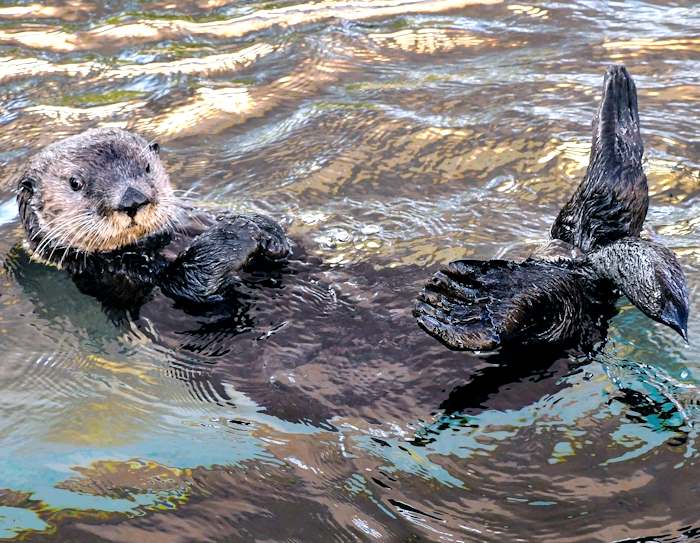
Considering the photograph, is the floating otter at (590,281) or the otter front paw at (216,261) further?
the otter front paw at (216,261)

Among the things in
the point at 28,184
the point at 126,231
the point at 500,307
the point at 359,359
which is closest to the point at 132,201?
the point at 126,231

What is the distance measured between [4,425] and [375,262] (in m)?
1.82

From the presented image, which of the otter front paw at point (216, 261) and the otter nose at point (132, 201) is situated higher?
the otter nose at point (132, 201)

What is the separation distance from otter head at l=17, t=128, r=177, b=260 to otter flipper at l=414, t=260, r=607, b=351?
135 cm

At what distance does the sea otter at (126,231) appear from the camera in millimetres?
3842

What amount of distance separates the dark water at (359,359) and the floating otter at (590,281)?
0.53ft

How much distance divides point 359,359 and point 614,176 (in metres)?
1.31

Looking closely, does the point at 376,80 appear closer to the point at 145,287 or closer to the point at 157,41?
the point at 157,41

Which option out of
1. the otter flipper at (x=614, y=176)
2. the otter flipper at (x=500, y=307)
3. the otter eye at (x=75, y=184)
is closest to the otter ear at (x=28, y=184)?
the otter eye at (x=75, y=184)

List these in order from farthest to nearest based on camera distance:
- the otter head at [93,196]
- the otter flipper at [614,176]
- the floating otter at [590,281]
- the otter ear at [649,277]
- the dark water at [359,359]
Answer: the otter head at [93,196] < the otter flipper at [614,176] < the floating otter at [590,281] < the otter ear at [649,277] < the dark water at [359,359]

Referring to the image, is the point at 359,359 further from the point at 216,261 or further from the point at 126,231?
the point at 126,231

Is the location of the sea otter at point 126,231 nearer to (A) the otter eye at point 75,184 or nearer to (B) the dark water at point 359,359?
(A) the otter eye at point 75,184

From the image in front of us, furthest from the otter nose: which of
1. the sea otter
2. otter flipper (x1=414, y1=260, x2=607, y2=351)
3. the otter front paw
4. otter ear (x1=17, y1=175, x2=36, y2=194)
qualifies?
otter flipper (x1=414, y1=260, x2=607, y2=351)

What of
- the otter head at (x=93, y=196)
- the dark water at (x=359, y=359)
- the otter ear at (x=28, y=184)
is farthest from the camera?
the otter ear at (x=28, y=184)
